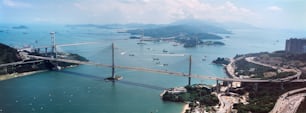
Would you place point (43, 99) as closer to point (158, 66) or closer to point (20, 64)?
point (20, 64)

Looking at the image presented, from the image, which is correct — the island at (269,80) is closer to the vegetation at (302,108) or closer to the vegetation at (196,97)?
the vegetation at (302,108)

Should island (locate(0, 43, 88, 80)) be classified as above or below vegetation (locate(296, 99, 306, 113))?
above

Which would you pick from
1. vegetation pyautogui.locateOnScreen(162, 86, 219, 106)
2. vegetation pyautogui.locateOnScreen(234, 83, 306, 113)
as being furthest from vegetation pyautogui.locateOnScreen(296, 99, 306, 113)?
vegetation pyautogui.locateOnScreen(162, 86, 219, 106)

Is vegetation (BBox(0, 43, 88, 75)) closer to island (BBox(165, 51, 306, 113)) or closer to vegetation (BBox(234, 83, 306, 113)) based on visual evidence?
island (BBox(165, 51, 306, 113))

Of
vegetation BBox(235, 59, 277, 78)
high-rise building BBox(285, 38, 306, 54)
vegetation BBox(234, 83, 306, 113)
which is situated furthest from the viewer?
high-rise building BBox(285, 38, 306, 54)

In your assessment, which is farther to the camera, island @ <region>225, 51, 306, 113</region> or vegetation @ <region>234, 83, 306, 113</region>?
island @ <region>225, 51, 306, 113</region>

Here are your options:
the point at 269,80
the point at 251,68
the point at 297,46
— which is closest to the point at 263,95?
the point at 269,80

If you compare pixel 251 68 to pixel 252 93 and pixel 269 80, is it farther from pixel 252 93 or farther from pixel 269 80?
pixel 252 93

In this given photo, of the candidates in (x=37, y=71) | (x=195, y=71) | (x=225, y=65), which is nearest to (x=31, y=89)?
(x=37, y=71)
